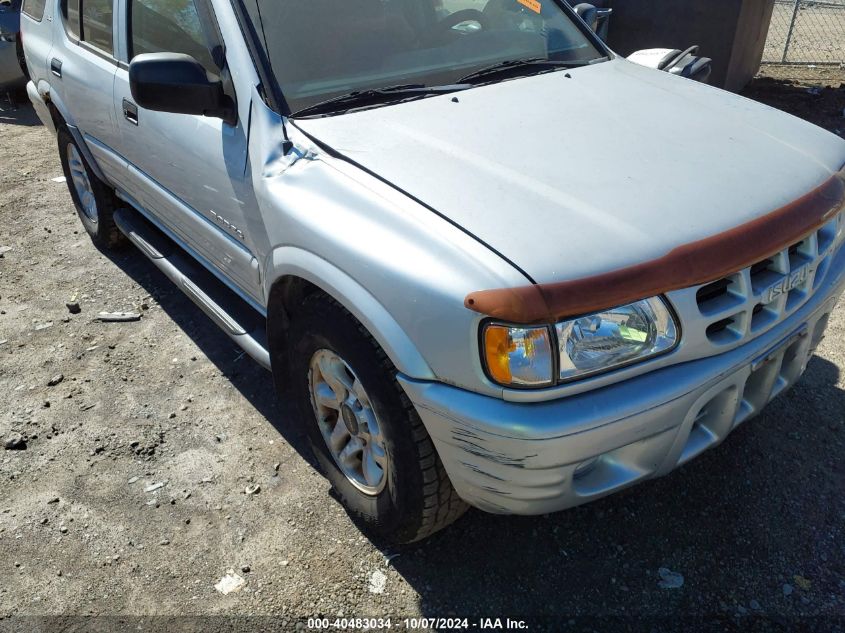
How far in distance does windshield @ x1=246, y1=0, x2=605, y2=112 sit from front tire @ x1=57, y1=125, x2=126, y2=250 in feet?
7.26

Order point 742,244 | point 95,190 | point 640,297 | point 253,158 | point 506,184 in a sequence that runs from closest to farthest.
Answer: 1. point 640,297
2. point 742,244
3. point 506,184
4. point 253,158
5. point 95,190

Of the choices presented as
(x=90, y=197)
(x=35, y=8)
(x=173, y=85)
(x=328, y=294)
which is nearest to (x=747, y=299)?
(x=328, y=294)

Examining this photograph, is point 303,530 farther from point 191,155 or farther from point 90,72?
point 90,72

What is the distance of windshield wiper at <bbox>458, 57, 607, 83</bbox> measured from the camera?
2805 mm

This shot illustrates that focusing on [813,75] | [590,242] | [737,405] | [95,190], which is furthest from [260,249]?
[813,75]

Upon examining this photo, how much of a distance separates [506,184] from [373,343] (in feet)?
1.97

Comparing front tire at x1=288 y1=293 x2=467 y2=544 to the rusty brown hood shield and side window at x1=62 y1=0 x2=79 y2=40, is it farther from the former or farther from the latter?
side window at x1=62 y1=0 x2=79 y2=40

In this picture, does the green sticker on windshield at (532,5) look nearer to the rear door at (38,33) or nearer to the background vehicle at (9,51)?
the rear door at (38,33)

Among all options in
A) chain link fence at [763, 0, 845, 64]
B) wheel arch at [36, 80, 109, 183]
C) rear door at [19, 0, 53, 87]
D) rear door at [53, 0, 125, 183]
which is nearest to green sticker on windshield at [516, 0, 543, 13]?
rear door at [53, 0, 125, 183]

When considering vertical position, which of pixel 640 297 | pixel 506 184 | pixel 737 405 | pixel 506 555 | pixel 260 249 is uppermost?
pixel 506 184

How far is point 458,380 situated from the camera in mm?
1889

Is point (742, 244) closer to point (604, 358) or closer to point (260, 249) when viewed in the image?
point (604, 358)

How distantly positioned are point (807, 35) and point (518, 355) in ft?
37.1

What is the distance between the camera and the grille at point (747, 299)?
1.92 meters
